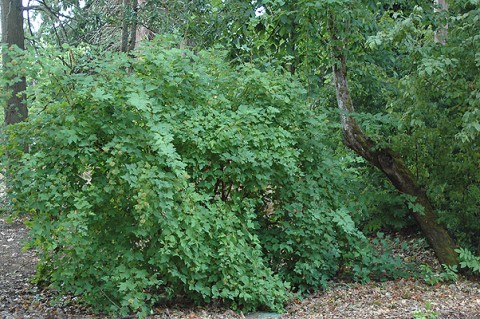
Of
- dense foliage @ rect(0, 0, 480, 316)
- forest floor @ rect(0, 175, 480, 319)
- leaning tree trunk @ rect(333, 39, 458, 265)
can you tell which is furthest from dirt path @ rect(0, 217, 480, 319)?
leaning tree trunk @ rect(333, 39, 458, 265)

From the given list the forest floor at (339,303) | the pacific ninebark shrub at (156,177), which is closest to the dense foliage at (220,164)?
the pacific ninebark shrub at (156,177)

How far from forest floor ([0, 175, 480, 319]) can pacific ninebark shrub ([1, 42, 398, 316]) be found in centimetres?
23

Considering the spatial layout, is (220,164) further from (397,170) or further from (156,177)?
(397,170)

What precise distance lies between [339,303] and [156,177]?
8.75 ft

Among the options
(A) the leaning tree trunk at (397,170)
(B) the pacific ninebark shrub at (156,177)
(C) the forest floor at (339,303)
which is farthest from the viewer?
(A) the leaning tree trunk at (397,170)

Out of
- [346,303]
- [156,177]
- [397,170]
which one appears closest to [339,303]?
[346,303]

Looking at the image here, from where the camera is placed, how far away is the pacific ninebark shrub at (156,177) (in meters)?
5.95

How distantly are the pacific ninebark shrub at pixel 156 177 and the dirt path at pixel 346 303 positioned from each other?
0.25m

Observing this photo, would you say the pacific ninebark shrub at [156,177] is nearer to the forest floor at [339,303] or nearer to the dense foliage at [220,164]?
the dense foliage at [220,164]

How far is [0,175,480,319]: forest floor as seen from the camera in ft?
21.3

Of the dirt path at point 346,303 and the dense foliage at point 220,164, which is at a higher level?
the dense foliage at point 220,164

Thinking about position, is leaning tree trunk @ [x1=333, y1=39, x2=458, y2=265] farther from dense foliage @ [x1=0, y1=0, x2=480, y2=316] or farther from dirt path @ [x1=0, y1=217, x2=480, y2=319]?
dirt path @ [x1=0, y1=217, x2=480, y2=319]

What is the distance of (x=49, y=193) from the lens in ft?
19.3

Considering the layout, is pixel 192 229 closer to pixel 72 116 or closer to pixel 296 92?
pixel 72 116
